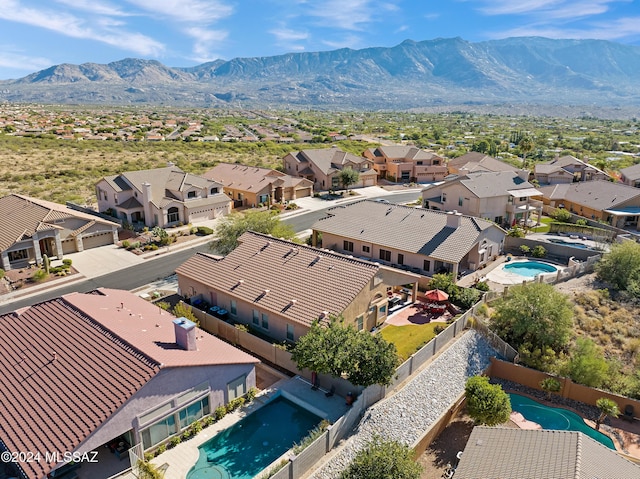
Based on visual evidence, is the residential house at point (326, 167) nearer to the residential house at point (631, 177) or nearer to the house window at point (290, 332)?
the residential house at point (631, 177)

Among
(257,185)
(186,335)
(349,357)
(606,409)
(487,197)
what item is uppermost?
(257,185)

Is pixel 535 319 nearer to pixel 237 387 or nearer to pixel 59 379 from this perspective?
pixel 237 387

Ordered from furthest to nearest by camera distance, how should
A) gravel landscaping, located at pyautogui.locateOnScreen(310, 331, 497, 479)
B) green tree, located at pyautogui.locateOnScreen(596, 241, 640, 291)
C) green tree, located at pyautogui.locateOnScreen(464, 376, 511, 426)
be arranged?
Result: 1. green tree, located at pyautogui.locateOnScreen(596, 241, 640, 291)
2. green tree, located at pyautogui.locateOnScreen(464, 376, 511, 426)
3. gravel landscaping, located at pyautogui.locateOnScreen(310, 331, 497, 479)

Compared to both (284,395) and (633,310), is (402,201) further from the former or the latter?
(284,395)

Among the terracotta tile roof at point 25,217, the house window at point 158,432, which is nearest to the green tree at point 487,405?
the house window at point 158,432

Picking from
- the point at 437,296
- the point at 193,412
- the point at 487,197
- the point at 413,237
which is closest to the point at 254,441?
the point at 193,412

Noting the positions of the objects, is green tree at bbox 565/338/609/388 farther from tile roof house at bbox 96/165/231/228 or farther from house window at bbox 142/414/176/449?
tile roof house at bbox 96/165/231/228

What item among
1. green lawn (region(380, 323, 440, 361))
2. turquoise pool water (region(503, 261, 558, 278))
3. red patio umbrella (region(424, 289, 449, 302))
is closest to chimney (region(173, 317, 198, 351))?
green lawn (region(380, 323, 440, 361))
